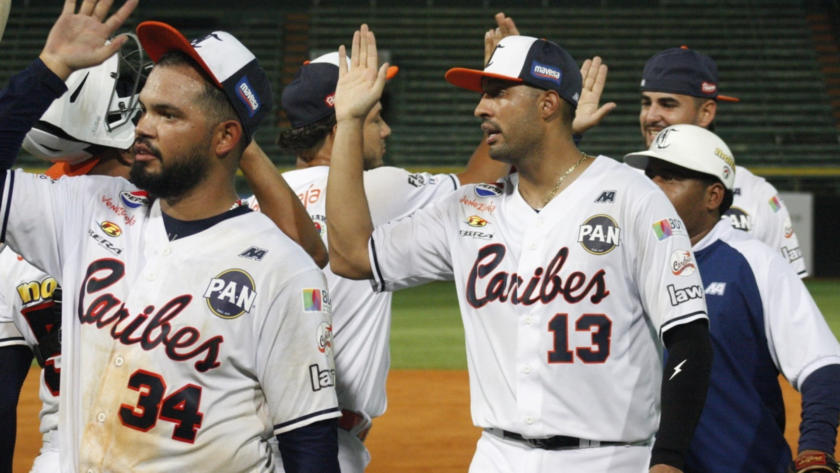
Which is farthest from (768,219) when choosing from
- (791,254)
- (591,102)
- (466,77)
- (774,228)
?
(466,77)

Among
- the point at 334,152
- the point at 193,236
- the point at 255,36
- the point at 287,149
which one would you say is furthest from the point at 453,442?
the point at 255,36

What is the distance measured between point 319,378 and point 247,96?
0.86 meters

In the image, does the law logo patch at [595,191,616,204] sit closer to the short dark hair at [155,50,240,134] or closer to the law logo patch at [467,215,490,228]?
the law logo patch at [467,215,490,228]

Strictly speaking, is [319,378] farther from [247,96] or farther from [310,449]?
[247,96]

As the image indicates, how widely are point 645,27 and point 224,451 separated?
1001 inches

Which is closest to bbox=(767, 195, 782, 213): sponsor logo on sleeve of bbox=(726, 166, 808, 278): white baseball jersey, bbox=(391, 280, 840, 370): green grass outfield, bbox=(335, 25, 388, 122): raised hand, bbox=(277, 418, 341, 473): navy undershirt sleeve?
bbox=(726, 166, 808, 278): white baseball jersey

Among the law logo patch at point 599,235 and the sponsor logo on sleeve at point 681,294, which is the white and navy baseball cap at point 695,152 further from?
the sponsor logo on sleeve at point 681,294

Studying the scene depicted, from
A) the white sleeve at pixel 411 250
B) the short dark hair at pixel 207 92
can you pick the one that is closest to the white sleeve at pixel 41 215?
the short dark hair at pixel 207 92

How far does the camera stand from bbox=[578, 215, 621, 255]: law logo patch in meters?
3.14

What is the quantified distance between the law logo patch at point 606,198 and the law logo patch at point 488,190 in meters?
0.40

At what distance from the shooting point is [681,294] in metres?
3.00

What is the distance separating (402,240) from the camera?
352 cm

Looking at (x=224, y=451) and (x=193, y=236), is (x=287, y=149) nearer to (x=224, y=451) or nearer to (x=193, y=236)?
(x=193, y=236)

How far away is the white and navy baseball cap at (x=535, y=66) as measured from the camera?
335 centimetres
